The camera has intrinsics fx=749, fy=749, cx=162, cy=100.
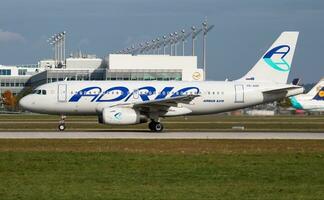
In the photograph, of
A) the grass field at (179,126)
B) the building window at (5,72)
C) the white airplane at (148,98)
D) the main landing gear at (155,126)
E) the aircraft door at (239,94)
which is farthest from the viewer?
the building window at (5,72)

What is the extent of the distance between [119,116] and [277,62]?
12.9m

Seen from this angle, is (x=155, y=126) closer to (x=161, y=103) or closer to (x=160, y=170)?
(x=161, y=103)

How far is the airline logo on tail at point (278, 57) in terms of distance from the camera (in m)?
51.6

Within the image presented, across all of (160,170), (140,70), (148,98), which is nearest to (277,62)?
(148,98)

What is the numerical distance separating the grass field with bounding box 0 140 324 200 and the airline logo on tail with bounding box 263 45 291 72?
18132 millimetres

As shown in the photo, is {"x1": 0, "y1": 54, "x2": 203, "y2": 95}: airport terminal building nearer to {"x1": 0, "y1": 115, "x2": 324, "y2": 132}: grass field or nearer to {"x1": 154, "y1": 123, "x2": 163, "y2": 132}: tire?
{"x1": 0, "y1": 115, "x2": 324, "y2": 132}: grass field

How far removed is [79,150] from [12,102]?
95.1 meters

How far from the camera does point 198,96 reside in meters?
47.4

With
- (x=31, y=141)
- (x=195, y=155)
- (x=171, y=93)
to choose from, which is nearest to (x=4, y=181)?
(x=195, y=155)

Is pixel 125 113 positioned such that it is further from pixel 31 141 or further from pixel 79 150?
pixel 79 150

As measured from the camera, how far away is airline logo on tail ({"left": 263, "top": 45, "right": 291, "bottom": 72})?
51.6 m

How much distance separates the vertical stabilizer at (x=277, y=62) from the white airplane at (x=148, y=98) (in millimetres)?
278

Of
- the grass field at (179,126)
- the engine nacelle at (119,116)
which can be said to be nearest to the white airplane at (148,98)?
the engine nacelle at (119,116)

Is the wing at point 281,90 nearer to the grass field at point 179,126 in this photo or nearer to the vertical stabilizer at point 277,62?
the vertical stabilizer at point 277,62
